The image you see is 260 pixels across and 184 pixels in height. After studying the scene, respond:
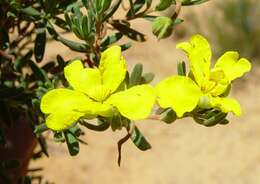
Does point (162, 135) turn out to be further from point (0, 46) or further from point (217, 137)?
point (0, 46)

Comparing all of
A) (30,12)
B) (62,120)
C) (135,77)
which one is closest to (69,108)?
(62,120)

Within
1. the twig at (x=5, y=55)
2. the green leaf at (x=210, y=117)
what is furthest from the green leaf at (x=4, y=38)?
the green leaf at (x=210, y=117)

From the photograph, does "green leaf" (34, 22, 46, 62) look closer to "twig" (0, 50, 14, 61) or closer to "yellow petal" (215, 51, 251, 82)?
"twig" (0, 50, 14, 61)

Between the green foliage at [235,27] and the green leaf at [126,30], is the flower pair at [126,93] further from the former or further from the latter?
the green foliage at [235,27]

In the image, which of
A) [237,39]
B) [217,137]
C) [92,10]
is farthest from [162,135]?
[92,10]

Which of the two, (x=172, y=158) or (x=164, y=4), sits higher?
(x=164, y=4)

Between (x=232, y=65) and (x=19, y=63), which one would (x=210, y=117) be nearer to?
(x=232, y=65)
